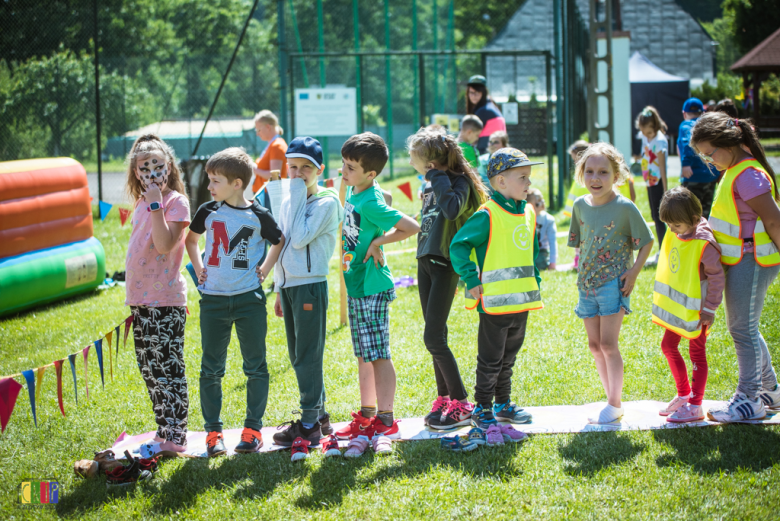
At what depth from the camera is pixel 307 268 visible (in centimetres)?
362

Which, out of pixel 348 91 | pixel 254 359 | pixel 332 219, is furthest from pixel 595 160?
pixel 348 91

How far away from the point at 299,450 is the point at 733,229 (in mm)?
2673

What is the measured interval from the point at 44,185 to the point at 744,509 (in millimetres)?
7087

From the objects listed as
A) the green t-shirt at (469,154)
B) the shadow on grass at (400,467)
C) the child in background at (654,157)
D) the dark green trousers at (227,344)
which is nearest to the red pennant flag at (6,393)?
the dark green trousers at (227,344)

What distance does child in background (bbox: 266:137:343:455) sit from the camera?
3609 mm

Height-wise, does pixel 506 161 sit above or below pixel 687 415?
above

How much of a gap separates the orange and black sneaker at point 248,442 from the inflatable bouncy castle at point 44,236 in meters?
4.21

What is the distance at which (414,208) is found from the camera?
13531mm

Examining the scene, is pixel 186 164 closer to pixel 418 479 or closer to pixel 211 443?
pixel 211 443

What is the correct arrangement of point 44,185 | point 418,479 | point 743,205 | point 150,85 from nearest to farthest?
point 418,479, point 743,205, point 44,185, point 150,85

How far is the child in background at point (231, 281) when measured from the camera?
3590mm

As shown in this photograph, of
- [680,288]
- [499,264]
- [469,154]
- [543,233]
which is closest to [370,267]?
[499,264]

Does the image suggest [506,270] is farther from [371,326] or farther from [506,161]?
[371,326]

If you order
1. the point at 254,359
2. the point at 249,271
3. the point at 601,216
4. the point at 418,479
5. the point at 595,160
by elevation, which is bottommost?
the point at 418,479
